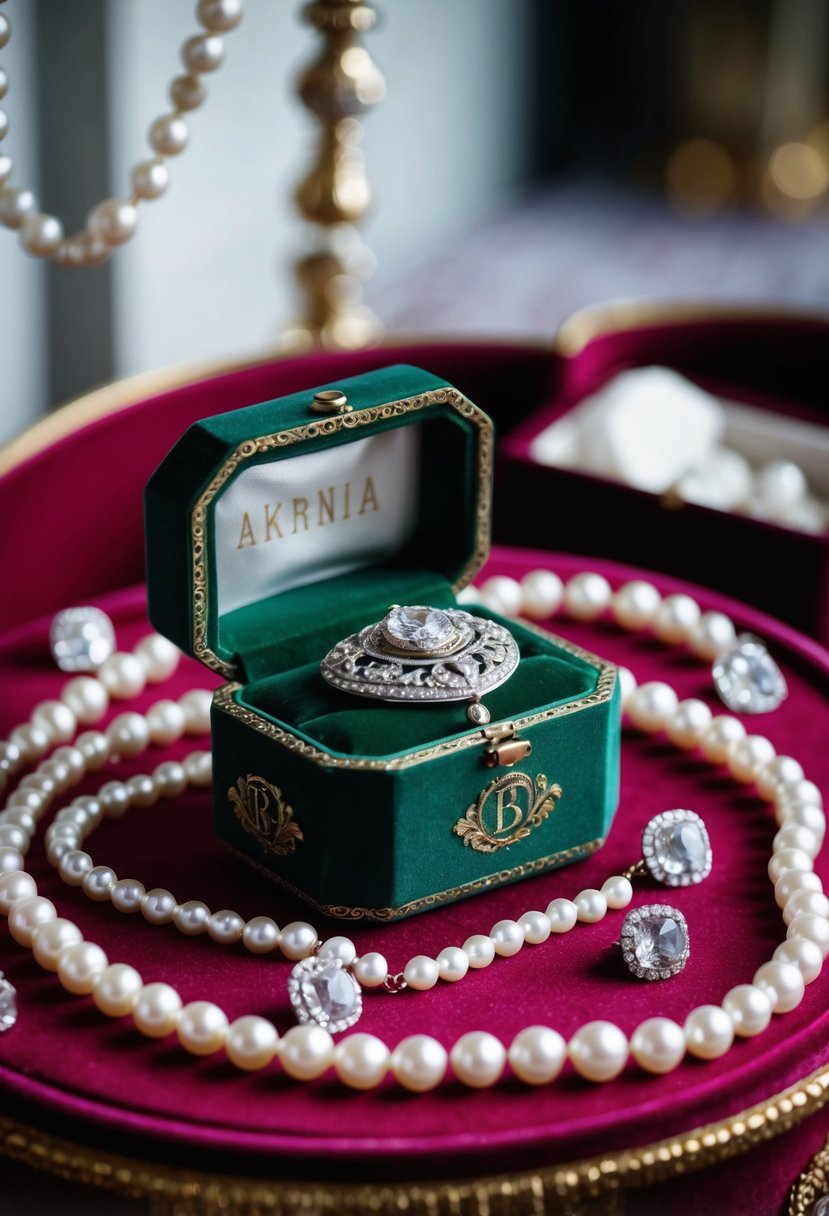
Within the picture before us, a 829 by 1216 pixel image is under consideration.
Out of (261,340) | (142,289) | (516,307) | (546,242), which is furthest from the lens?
(546,242)

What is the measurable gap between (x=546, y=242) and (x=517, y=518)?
116 inches

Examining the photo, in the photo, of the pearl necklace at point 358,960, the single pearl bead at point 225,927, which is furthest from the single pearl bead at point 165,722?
the single pearl bead at point 225,927

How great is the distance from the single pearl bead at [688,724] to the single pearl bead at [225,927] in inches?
14.4

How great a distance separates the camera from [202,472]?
84cm

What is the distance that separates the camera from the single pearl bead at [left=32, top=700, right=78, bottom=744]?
104cm

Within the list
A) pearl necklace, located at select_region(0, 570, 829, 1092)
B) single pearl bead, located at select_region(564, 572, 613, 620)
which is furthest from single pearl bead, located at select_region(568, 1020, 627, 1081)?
single pearl bead, located at select_region(564, 572, 613, 620)

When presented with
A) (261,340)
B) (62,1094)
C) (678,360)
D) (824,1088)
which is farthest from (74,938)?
(261,340)

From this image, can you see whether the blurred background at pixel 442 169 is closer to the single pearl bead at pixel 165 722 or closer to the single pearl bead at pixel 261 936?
the single pearl bead at pixel 165 722

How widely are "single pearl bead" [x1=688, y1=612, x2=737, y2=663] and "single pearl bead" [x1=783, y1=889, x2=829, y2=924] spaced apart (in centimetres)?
33

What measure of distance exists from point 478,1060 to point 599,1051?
6 centimetres

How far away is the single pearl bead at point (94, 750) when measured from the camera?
3.31 feet

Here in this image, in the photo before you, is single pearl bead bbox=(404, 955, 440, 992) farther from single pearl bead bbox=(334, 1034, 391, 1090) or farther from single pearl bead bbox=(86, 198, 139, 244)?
single pearl bead bbox=(86, 198, 139, 244)

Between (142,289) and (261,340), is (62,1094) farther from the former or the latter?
(261,340)

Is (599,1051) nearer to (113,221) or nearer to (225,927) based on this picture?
(225,927)
